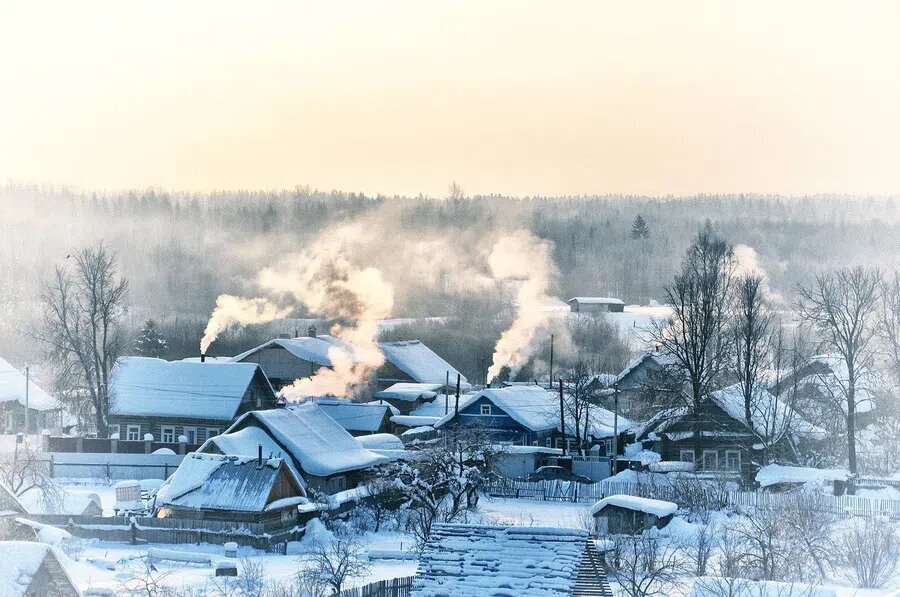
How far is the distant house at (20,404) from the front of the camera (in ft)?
144

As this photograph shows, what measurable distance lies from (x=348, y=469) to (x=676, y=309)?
1131 centimetres

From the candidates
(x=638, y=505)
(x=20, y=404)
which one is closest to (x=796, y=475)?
(x=638, y=505)

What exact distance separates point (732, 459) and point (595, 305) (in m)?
38.0

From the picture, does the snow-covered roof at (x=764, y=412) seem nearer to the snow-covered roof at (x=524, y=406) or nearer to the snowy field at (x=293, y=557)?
the snow-covered roof at (x=524, y=406)

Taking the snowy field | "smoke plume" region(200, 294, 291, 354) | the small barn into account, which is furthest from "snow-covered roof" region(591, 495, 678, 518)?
"smoke plume" region(200, 294, 291, 354)

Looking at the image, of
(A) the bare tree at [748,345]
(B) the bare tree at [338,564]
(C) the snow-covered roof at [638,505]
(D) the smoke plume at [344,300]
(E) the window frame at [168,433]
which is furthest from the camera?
(D) the smoke plume at [344,300]

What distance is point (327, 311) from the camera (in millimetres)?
51938

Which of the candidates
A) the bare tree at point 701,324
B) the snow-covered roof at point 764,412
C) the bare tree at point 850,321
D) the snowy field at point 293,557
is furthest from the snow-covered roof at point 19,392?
the bare tree at point 850,321

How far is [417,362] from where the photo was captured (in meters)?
58.1

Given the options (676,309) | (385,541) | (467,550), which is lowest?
(385,541)

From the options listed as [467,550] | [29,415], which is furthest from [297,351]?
[467,550]

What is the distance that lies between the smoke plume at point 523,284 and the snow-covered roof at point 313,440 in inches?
904

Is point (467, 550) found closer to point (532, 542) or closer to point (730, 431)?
point (532, 542)

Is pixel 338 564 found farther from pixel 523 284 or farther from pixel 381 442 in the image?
pixel 523 284
